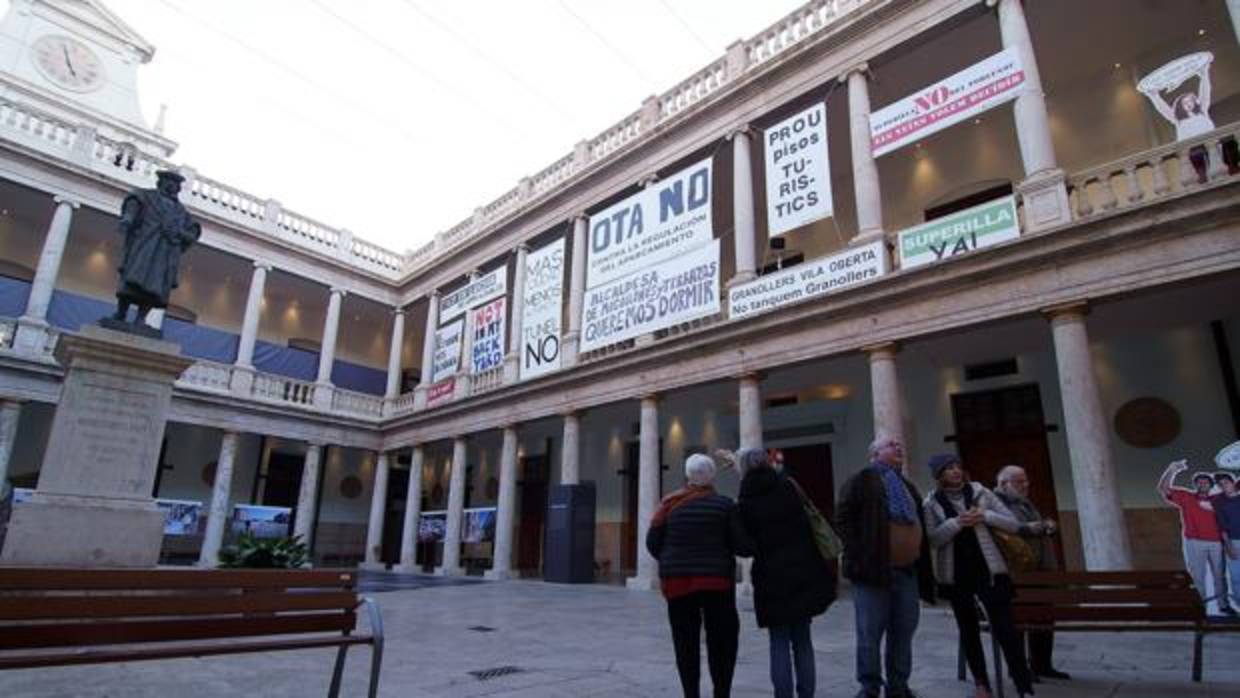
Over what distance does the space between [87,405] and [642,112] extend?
13390 millimetres

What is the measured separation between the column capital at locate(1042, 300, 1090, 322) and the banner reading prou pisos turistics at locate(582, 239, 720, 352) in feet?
18.2

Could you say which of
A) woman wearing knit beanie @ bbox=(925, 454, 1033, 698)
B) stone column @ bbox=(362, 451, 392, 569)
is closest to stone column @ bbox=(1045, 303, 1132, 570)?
woman wearing knit beanie @ bbox=(925, 454, 1033, 698)

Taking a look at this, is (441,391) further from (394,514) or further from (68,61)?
(68,61)

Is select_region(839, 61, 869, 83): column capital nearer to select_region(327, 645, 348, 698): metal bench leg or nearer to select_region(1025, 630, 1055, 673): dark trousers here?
select_region(1025, 630, 1055, 673): dark trousers

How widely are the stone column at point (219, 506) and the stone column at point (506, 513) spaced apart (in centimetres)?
776

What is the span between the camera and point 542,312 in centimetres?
1739

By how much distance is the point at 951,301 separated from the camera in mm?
10594

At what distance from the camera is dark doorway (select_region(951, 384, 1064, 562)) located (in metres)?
12.8

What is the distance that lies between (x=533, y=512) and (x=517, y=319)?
7.17m

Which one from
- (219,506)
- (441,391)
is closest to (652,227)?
(441,391)

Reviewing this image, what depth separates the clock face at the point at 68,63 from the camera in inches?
951

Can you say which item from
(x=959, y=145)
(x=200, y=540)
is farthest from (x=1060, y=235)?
(x=200, y=540)

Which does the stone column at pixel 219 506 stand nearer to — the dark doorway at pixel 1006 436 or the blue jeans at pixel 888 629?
the dark doorway at pixel 1006 436

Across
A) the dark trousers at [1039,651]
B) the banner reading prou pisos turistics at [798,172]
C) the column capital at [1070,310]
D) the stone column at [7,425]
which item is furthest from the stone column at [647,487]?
the stone column at [7,425]
